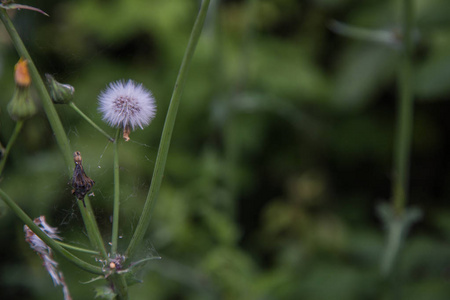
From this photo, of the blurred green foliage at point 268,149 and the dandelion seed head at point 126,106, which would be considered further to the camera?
the blurred green foliage at point 268,149

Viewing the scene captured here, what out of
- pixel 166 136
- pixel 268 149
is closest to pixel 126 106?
pixel 166 136

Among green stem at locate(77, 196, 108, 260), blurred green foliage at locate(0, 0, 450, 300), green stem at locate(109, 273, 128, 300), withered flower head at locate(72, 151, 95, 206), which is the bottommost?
green stem at locate(109, 273, 128, 300)

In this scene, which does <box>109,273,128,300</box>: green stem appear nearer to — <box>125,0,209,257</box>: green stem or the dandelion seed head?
<box>125,0,209,257</box>: green stem

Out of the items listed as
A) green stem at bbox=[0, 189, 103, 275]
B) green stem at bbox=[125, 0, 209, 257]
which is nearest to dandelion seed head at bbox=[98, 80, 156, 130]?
green stem at bbox=[125, 0, 209, 257]

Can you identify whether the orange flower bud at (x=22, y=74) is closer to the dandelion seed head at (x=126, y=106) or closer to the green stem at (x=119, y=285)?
the dandelion seed head at (x=126, y=106)

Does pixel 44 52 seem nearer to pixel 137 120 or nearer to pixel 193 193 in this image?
pixel 137 120

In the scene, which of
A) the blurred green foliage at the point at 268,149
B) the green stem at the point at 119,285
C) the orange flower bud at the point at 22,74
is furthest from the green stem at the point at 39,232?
the blurred green foliage at the point at 268,149
